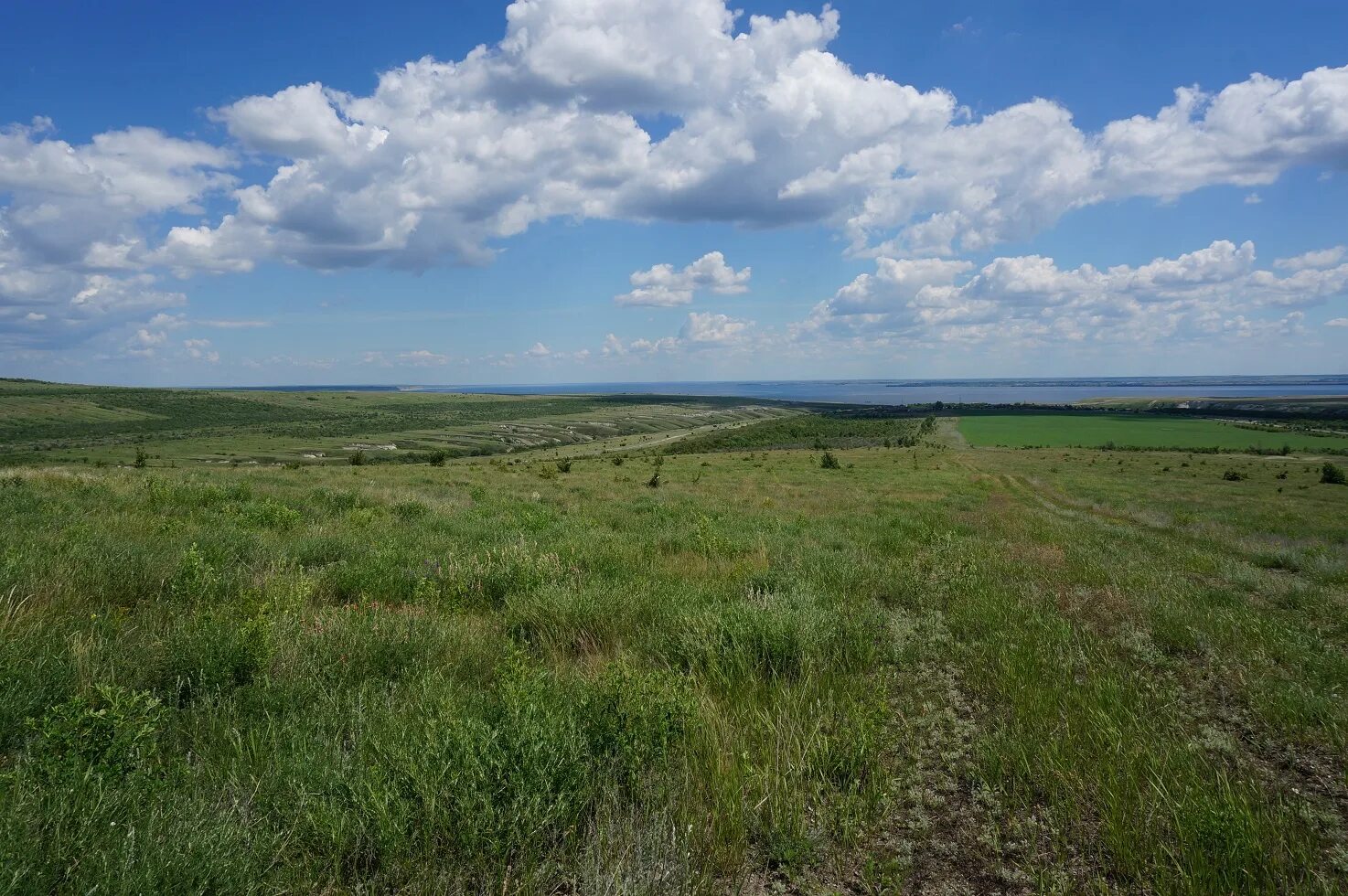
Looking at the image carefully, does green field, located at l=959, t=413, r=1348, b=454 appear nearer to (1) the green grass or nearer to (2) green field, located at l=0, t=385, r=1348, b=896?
(1) the green grass

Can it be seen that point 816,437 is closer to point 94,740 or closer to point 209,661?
point 209,661

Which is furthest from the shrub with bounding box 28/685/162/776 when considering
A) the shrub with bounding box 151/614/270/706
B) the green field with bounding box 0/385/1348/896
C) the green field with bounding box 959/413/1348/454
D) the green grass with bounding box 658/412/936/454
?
the green field with bounding box 959/413/1348/454

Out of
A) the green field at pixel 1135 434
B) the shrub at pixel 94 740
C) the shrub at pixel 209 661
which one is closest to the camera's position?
the shrub at pixel 94 740

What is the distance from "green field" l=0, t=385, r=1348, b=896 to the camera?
2.77 meters

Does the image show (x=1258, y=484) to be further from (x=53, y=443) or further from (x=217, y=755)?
(x=53, y=443)

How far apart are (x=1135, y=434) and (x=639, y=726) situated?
467 feet

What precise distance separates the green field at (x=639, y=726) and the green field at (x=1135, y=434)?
10572cm

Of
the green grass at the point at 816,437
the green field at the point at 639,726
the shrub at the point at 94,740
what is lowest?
the green grass at the point at 816,437

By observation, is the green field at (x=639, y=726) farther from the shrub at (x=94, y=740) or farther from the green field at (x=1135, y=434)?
the green field at (x=1135, y=434)

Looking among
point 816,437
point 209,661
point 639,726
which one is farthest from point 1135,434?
point 209,661

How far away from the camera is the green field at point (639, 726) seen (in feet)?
9.08

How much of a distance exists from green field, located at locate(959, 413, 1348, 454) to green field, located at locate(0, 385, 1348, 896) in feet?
347

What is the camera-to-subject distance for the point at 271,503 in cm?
1180

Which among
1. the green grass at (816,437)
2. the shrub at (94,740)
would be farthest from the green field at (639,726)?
the green grass at (816,437)
